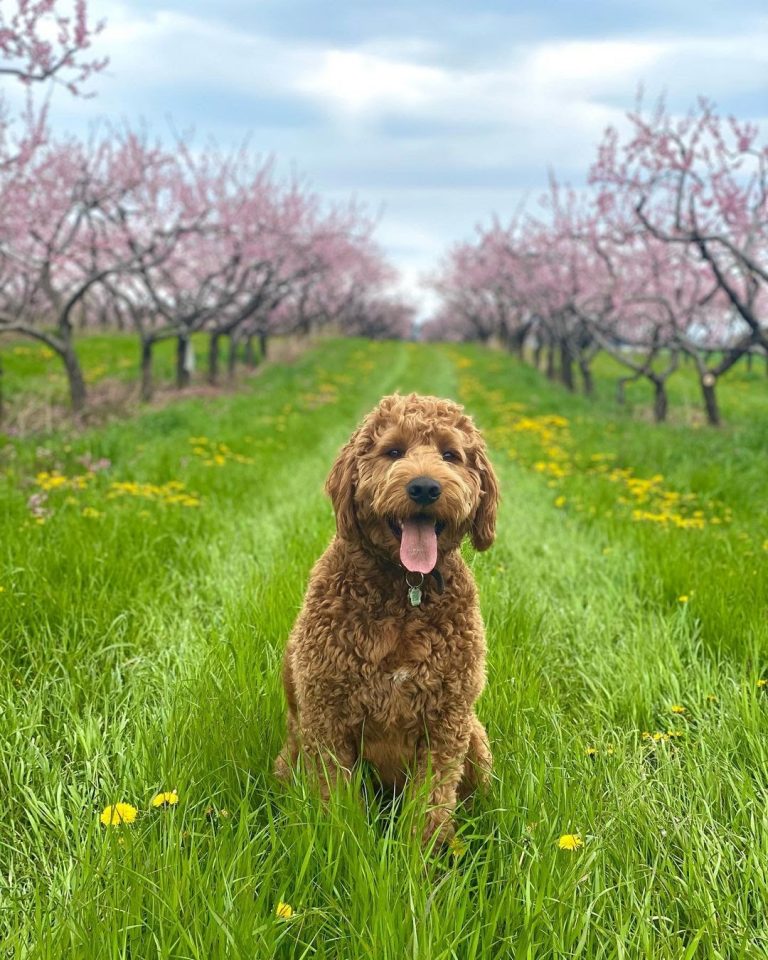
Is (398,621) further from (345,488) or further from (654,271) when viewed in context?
(654,271)

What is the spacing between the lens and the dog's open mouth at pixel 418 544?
7.30 ft

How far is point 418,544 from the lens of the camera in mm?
2256

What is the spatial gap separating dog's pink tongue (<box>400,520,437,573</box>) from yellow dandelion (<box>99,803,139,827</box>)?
A: 1.09 metres

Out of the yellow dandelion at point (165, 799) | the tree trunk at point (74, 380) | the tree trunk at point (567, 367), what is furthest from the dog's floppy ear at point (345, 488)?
the tree trunk at point (567, 367)

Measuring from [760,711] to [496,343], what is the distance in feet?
181

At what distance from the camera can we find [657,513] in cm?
647

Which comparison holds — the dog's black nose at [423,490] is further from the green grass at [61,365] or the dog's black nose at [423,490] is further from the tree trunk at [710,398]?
the green grass at [61,365]

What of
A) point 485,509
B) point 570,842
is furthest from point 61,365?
point 570,842

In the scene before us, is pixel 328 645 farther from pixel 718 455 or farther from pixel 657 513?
pixel 718 455

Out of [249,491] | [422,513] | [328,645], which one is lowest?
[249,491]

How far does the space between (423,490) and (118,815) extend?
131 centimetres

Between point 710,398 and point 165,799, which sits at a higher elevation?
point 710,398

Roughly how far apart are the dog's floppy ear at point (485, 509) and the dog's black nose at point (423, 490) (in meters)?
0.39

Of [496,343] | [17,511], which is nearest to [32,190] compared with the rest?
[17,511]
